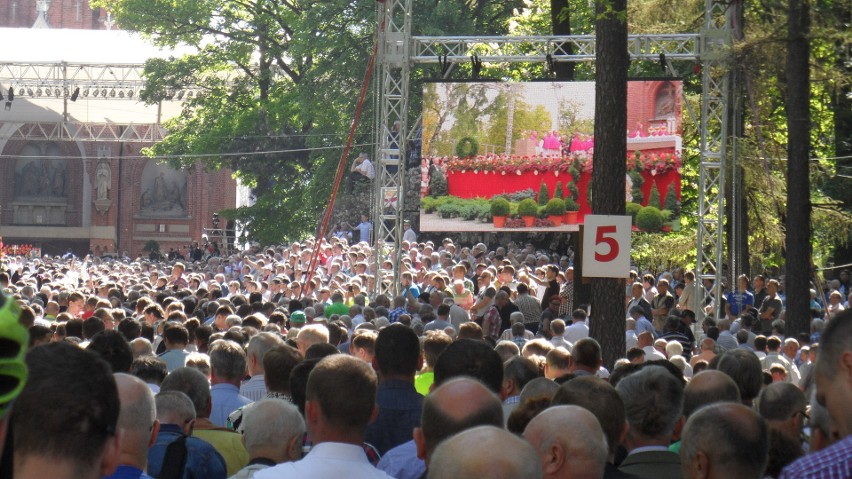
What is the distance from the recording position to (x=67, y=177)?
68500 millimetres

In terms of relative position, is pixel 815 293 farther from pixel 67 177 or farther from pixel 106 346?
pixel 67 177

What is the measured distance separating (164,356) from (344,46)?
30.7 m

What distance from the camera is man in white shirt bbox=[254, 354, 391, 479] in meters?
4.61

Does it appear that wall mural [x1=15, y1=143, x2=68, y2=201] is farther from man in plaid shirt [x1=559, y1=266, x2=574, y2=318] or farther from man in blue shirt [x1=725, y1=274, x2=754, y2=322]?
man in blue shirt [x1=725, y1=274, x2=754, y2=322]

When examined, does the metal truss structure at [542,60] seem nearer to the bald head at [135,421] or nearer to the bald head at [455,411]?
→ the bald head at [455,411]

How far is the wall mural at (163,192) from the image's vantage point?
68500mm

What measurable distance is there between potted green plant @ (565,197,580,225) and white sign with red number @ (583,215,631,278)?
37.9 ft

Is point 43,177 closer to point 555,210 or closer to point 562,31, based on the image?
point 555,210

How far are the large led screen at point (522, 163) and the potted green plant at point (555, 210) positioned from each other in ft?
0.06

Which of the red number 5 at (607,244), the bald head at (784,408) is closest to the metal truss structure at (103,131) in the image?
the red number 5 at (607,244)

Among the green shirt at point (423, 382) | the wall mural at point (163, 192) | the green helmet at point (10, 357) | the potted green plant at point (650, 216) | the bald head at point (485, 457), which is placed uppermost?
the wall mural at point (163, 192)

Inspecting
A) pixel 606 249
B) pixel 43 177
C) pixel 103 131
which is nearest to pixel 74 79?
pixel 103 131

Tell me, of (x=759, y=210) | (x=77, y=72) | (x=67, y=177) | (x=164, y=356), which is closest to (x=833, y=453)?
(x=164, y=356)

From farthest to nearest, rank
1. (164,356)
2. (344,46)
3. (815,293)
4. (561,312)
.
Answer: (344,46) → (815,293) → (561,312) → (164,356)
